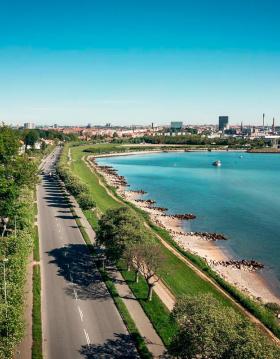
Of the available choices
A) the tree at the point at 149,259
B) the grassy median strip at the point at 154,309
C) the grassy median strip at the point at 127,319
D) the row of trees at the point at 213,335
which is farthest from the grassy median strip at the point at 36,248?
the row of trees at the point at 213,335

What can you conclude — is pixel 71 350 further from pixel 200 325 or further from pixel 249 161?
pixel 249 161

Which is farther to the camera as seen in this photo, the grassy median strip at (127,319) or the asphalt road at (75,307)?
the asphalt road at (75,307)

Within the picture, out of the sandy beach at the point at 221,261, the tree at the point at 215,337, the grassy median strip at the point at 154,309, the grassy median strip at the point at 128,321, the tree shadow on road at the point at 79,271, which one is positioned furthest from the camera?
the sandy beach at the point at 221,261

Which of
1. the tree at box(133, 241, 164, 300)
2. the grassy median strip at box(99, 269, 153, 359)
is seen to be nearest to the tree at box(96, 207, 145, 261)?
the tree at box(133, 241, 164, 300)

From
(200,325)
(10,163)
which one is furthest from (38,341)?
(10,163)

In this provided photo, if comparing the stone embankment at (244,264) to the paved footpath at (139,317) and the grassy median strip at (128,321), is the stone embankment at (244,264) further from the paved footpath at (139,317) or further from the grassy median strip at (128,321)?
the grassy median strip at (128,321)

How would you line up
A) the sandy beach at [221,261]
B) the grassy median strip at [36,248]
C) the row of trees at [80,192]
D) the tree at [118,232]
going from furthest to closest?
the row of trees at [80,192]
the grassy median strip at [36,248]
the sandy beach at [221,261]
the tree at [118,232]

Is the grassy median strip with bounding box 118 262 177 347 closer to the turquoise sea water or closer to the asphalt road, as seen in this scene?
the asphalt road
